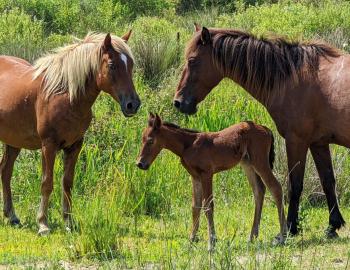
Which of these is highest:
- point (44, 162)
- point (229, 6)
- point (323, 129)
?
point (323, 129)

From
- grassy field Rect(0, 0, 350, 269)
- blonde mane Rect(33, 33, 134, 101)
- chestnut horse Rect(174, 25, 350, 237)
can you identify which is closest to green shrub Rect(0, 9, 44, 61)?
grassy field Rect(0, 0, 350, 269)

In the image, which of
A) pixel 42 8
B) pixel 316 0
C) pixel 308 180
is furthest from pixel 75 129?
pixel 316 0

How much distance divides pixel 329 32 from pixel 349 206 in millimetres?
8306

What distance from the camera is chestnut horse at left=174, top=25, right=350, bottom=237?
26.3 ft

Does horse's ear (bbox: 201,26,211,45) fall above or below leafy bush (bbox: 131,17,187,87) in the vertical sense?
above

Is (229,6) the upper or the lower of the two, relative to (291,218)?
lower

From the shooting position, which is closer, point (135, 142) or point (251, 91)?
point (251, 91)

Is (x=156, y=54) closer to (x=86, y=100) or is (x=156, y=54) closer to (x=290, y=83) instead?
(x=86, y=100)

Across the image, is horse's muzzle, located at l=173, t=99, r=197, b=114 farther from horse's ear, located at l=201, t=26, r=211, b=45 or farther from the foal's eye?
the foal's eye

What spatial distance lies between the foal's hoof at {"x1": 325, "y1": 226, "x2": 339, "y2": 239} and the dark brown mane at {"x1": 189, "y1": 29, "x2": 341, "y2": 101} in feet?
4.81

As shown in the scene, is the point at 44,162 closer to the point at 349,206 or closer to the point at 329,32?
the point at 349,206

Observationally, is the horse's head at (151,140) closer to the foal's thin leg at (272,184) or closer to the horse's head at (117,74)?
the horse's head at (117,74)

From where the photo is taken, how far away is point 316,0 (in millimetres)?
26000

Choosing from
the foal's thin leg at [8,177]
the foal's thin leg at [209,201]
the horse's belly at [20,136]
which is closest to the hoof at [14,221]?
the foal's thin leg at [8,177]
